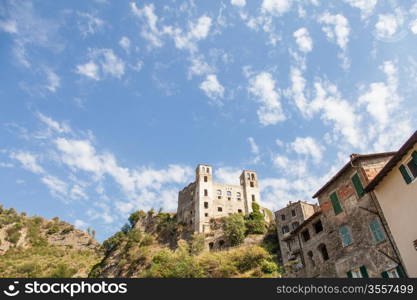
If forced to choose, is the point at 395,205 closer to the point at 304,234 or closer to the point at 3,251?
the point at 304,234

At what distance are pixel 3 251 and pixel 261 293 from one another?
292 feet

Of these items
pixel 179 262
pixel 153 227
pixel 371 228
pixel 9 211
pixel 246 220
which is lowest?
pixel 371 228

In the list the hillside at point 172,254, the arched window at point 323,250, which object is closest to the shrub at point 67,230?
the hillside at point 172,254

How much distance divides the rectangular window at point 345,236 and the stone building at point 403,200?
335 cm

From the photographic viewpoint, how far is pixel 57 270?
58469mm

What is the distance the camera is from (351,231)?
19.9 meters

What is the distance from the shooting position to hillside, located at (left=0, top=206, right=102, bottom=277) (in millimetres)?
64625

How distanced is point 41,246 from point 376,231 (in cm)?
8811

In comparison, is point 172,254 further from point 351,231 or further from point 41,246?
point 41,246

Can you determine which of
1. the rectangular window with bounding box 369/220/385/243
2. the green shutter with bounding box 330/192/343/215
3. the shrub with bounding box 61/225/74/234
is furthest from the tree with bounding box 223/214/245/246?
the shrub with bounding box 61/225/74/234

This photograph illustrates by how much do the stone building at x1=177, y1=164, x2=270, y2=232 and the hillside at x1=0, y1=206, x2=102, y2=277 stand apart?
2486cm

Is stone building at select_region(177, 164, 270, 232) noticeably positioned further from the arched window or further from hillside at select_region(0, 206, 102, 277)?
the arched window

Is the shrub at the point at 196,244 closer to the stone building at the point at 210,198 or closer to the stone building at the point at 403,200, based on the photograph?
the stone building at the point at 210,198

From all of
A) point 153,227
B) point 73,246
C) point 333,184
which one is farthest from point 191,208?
point 333,184
